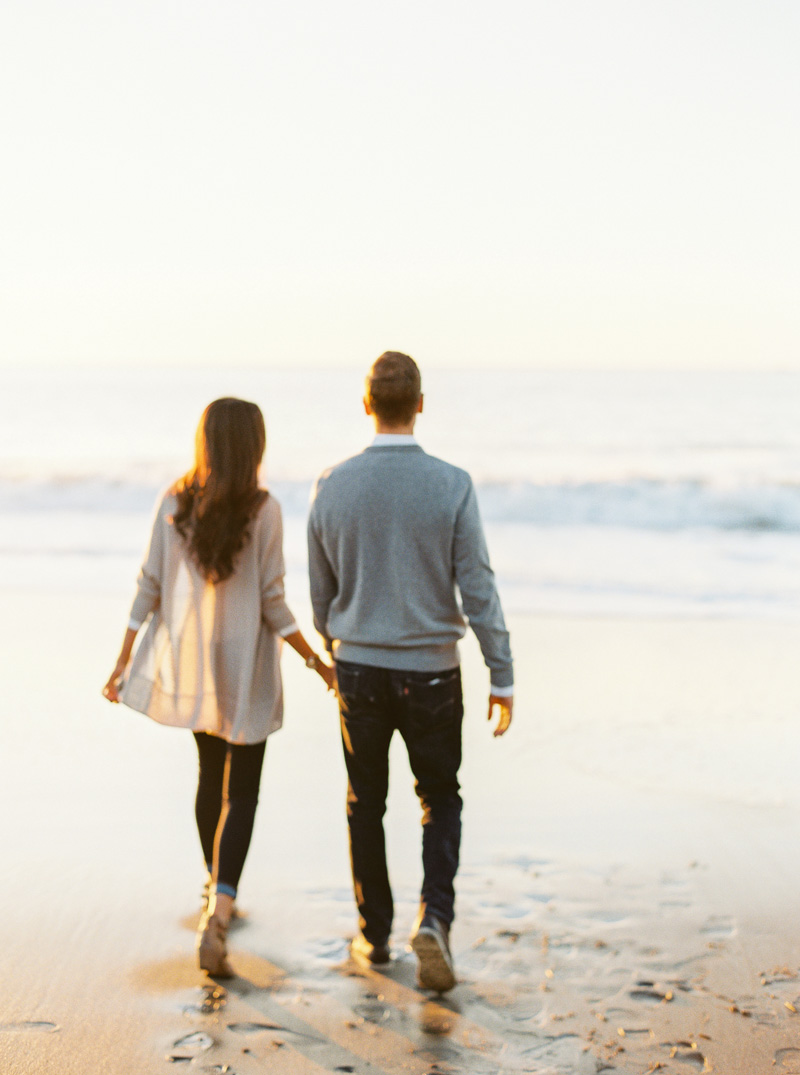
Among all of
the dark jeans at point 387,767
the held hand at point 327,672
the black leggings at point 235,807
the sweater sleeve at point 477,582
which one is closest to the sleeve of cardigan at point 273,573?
the held hand at point 327,672

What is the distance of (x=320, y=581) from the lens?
9.04 feet

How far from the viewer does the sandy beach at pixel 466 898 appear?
2332 millimetres

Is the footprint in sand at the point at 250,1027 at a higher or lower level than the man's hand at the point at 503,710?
lower

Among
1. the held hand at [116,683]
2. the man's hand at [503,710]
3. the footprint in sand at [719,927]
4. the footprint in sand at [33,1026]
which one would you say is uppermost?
the man's hand at [503,710]

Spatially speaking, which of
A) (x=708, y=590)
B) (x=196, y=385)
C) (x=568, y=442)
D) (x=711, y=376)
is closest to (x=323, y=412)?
(x=568, y=442)

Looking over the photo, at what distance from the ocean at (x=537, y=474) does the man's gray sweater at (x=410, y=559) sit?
5035 millimetres

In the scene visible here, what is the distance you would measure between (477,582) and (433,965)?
37.8 inches

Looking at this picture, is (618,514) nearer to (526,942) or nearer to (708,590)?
(708,590)

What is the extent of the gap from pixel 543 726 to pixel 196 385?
144 feet

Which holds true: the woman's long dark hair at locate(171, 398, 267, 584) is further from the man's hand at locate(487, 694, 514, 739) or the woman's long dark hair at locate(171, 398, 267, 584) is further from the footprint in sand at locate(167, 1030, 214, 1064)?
the footprint in sand at locate(167, 1030, 214, 1064)

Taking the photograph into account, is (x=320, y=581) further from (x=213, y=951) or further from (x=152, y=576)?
(x=213, y=951)

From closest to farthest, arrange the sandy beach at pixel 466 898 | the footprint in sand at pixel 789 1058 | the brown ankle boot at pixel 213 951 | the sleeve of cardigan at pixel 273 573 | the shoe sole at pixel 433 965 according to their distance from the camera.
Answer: the footprint in sand at pixel 789 1058 → the sandy beach at pixel 466 898 → the shoe sole at pixel 433 965 → the brown ankle boot at pixel 213 951 → the sleeve of cardigan at pixel 273 573

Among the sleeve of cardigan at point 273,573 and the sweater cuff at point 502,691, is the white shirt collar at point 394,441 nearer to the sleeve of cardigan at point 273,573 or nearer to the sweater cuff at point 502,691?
the sleeve of cardigan at point 273,573

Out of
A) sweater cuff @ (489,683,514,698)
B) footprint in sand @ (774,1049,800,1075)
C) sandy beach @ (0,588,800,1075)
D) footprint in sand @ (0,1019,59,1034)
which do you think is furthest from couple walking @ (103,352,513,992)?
footprint in sand @ (774,1049,800,1075)
